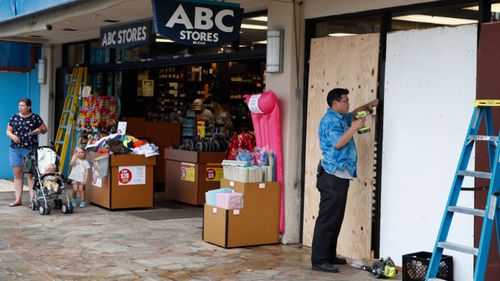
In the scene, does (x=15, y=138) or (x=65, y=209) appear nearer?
(x=65, y=209)

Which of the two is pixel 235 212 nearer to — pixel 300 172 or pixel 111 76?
pixel 300 172

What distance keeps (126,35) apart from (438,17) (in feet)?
14.1

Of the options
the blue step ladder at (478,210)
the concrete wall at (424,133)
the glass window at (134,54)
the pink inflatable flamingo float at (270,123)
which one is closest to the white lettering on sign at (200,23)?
the pink inflatable flamingo float at (270,123)

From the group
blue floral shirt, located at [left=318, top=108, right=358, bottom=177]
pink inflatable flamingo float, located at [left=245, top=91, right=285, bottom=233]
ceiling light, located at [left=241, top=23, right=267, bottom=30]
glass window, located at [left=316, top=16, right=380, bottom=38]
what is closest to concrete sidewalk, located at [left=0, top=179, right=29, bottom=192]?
ceiling light, located at [left=241, top=23, right=267, bottom=30]

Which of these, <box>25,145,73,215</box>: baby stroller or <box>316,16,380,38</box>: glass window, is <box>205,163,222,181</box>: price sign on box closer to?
<box>25,145,73,215</box>: baby stroller

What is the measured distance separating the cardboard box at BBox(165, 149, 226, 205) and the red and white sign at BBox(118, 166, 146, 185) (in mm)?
884

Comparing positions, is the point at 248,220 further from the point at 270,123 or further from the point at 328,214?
Result: the point at 328,214

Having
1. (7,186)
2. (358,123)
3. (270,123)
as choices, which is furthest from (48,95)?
(358,123)

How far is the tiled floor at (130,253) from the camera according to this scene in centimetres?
726

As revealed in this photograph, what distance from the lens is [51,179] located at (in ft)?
35.6

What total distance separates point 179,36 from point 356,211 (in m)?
→ 2.74

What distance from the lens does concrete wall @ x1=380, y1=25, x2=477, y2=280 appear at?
681 cm

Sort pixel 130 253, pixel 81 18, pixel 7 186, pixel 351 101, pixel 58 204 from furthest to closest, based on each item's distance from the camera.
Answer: pixel 7 186 < pixel 81 18 < pixel 58 204 < pixel 130 253 < pixel 351 101

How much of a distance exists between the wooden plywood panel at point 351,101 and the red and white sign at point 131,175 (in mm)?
3632
